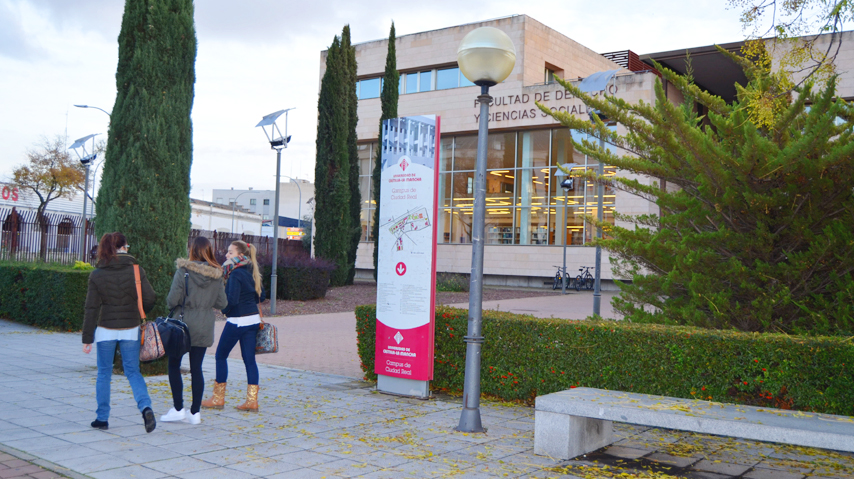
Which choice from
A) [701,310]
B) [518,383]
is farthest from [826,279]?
[518,383]

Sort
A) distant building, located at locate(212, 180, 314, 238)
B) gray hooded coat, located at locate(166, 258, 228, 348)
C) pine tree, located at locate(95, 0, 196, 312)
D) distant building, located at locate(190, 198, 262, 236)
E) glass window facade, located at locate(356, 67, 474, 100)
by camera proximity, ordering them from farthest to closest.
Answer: distant building, located at locate(212, 180, 314, 238) < distant building, located at locate(190, 198, 262, 236) < glass window facade, located at locate(356, 67, 474, 100) < pine tree, located at locate(95, 0, 196, 312) < gray hooded coat, located at locate(166, 258, 228, 348)

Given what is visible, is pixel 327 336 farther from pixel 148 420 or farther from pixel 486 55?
pixel 486 55

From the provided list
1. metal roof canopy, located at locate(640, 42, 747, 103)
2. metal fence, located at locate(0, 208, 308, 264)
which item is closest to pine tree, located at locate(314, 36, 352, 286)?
metal fence, located at locate(0, 208, 308, 264)

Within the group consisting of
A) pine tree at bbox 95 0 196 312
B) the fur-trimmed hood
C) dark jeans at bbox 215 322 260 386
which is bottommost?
dark jeans at bbox 215 322 260 386

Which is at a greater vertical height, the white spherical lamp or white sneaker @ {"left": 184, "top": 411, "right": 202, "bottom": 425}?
the white spherical lamp

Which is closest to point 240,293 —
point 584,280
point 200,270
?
point 200,270

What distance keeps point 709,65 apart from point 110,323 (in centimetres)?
2349

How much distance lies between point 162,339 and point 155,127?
4202mm

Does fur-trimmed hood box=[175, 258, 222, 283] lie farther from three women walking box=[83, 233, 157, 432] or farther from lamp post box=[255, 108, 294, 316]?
lamp post box=[255, 108, 294, 316]

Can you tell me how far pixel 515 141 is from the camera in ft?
102

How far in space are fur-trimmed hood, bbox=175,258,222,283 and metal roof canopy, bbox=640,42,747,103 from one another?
19.0 meters

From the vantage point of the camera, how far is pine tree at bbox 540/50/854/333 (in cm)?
704

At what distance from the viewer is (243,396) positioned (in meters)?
7.59

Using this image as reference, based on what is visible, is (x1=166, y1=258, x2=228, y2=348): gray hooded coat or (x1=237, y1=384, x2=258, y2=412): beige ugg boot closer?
(x1=166, y1=258, x2=228, y2=348): gray hooded coat
